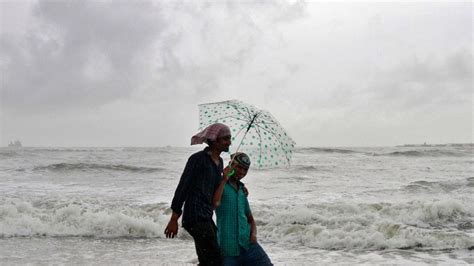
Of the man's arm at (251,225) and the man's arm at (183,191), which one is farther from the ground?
the man's arm at (183,191)

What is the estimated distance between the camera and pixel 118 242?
887 cm

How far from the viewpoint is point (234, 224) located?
138 inches

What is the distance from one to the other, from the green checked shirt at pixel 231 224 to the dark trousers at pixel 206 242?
14 centimetres

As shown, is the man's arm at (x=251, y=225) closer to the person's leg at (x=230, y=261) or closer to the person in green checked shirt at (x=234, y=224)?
the person in green checked shirt at (x=234, y=224)

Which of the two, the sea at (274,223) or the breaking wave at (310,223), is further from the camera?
the breaking wave at (310,223)

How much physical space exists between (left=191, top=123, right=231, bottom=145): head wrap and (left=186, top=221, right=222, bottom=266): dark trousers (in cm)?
61

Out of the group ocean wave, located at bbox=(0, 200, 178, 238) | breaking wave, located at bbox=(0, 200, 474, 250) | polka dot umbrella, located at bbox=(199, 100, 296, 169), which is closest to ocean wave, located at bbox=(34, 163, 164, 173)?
breaking wave, located at bbox=(0, 200, 474, 250)

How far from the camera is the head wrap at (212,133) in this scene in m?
3.40

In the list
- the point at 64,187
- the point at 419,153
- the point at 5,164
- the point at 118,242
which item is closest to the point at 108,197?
the point at 64,187

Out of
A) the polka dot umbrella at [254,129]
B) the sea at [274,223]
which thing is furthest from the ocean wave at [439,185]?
the polka dot umbrella at [254,129]

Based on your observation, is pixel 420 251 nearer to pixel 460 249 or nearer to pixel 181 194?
pixel 460 249

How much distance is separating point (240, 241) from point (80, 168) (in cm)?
2146

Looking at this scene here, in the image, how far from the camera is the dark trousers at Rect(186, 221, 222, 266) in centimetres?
326

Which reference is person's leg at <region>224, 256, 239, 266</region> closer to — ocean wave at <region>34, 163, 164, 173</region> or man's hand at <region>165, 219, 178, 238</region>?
man's hand at <region>165, 219, 178, 238</region>
